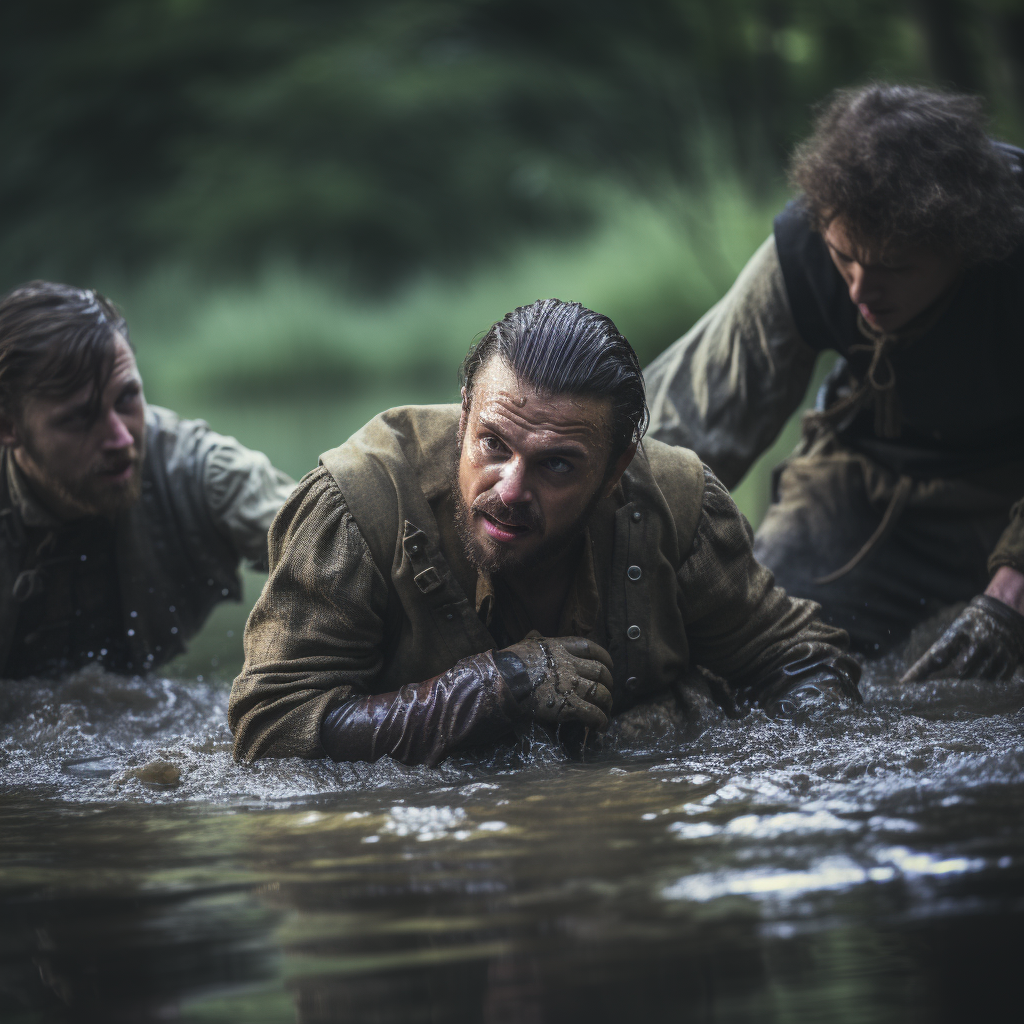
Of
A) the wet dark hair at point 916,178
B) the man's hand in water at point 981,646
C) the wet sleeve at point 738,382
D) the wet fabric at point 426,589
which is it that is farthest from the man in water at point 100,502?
the man's hand in water at point 981,646

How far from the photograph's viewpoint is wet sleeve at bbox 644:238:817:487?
427 centimetres

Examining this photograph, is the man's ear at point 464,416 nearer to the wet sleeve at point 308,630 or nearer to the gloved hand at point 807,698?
the wet sleeve at point 308,630

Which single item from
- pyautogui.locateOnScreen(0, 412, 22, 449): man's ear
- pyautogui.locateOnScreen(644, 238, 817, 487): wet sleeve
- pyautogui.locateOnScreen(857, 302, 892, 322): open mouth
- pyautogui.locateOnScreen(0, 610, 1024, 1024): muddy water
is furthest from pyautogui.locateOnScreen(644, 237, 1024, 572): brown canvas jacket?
pyautogui.locateOnScreen(0, 412, 22, 449): man's ear

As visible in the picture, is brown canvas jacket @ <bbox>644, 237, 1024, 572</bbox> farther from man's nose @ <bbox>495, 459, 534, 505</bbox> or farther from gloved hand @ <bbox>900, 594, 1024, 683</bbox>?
man's nose @ <bbox>495, 459, 534, 505</bbox>

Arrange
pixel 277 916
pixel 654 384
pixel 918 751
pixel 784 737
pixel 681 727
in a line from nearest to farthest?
pixel 277 916, pixel 918 751, pixel 784 737, pixel 681 727, pixel 654 384

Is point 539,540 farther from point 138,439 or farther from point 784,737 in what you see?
point 138,439

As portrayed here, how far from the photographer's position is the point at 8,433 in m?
4.12

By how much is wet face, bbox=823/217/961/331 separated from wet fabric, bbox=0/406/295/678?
1.80 metres

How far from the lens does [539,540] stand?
3.08 m

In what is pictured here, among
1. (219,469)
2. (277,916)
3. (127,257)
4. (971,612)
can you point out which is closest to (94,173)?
(127,257)

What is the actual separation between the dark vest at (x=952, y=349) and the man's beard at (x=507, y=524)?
1297 mm

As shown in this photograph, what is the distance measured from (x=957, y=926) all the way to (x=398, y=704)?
4.71 ft

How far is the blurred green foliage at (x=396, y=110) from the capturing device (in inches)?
408

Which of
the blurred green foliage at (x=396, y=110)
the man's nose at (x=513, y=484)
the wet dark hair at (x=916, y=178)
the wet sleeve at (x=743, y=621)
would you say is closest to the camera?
the man's nose at (x=513, y=484)
